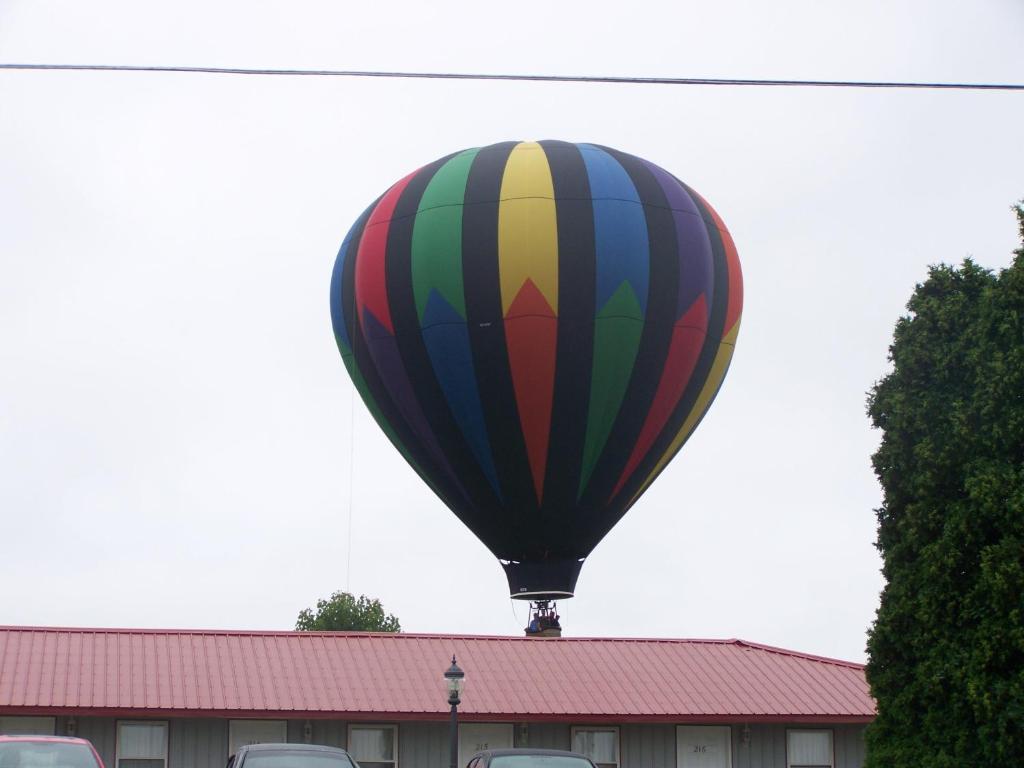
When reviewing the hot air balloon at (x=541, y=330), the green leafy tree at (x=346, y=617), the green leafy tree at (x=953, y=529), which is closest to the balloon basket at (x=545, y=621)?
the hot air balloon at (x=541, y=330)

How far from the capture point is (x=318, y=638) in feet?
117

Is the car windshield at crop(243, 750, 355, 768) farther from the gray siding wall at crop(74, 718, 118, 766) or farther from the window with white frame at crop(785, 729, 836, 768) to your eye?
the window with white frame at crop(785, 729, 836, 768)

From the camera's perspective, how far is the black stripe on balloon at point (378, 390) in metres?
Result: 39.2

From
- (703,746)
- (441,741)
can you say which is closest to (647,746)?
(703,746)

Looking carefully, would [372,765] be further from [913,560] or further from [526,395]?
[913,560]

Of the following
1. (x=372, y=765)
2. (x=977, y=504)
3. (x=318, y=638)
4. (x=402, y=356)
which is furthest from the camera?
(x=402, y=356)

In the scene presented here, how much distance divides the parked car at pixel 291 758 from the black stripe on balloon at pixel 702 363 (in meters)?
19.5

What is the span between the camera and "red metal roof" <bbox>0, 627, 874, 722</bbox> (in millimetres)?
32125

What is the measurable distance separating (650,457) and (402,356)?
5.52 metres

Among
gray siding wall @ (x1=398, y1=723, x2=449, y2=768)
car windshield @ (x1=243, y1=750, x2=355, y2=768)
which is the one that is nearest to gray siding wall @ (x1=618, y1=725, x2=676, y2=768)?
gray siding wall @ (x1=398, y1=723, x2=449, y2=768)

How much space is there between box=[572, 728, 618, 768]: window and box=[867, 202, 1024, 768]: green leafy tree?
898 centimetres

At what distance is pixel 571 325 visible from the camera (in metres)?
37.2

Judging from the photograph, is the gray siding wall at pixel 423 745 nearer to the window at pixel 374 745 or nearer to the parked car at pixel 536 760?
the window at pixel 374 745

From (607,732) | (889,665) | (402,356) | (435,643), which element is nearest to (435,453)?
(402,356)
